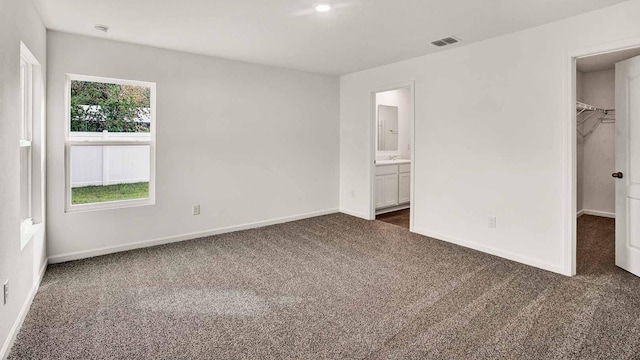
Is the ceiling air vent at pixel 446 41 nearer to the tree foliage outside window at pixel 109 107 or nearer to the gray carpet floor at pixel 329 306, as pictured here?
the gray carpet floor at pixel 329 306

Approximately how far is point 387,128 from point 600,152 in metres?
3.39

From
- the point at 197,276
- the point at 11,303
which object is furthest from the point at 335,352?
the point at 11,303

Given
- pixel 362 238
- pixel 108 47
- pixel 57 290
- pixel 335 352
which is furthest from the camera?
pixel 362 238

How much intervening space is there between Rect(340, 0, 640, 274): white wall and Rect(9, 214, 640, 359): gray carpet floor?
1.23 feet

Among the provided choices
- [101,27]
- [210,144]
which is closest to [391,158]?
[210,144]

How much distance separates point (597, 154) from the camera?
18.0ft

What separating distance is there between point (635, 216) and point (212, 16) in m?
4.11

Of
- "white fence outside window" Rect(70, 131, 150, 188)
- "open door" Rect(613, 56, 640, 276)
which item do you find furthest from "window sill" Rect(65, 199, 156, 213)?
"open door" Rect(613, 56, 640, 276)

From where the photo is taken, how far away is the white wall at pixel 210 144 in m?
3.51

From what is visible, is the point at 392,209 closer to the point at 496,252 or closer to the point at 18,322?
the point at 496,252

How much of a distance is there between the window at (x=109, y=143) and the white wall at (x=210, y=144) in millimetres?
117

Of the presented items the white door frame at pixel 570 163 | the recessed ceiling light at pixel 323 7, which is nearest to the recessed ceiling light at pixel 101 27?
the recessed ceiling light at pixel 323 7

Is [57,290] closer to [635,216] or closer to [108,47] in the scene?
[108,47]

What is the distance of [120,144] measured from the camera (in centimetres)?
382
